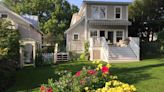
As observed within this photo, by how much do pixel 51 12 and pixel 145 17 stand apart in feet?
77.1

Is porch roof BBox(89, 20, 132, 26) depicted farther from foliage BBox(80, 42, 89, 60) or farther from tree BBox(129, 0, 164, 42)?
tree BBox(129, 0, 164, 42)

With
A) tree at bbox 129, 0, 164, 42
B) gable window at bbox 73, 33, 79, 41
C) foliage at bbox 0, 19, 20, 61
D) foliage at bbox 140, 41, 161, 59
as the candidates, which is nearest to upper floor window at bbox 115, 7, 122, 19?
foliage at bbox 140, 41, 161, 59

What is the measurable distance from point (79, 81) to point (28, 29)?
2896 centimetres

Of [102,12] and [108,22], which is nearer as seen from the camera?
[108,22]

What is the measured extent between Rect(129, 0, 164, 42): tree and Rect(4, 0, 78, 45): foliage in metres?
17.0

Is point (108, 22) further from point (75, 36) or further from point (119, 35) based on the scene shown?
point (75, 36)

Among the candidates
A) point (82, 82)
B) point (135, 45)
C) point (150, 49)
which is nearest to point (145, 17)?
point (150, 49)

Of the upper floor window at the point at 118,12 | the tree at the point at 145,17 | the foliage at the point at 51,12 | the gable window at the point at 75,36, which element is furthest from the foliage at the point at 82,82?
the foliage at the point at 51,12

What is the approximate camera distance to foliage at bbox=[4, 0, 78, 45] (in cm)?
5856

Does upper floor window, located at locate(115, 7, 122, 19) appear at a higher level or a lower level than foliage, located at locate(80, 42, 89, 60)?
higher

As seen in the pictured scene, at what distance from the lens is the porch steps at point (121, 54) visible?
31.8m

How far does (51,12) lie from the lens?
63.9m

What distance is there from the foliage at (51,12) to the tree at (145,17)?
55.7ft

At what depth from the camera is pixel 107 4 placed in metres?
38.2
